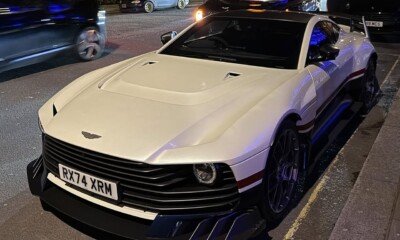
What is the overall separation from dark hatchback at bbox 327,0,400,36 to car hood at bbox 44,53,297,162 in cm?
781

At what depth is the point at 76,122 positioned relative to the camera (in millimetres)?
A: 3016

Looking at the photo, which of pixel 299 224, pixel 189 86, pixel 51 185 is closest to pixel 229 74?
pixel 189 86

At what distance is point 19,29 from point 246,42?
4.40 m

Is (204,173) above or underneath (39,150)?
above

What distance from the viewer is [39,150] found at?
15.1 feet

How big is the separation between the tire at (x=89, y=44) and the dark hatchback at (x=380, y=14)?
5968 millimetres

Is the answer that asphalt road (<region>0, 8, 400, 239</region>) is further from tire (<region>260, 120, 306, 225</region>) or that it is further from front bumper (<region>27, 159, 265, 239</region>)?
front bumper (<region>27, 159, 265, 239</region>)

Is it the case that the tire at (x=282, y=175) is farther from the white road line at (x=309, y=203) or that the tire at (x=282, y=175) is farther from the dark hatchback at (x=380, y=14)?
the dark hatchback at (x=380, y=14)

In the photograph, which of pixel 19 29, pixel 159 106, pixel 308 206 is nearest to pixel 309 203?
pixel 308 206

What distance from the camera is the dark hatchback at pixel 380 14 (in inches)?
410

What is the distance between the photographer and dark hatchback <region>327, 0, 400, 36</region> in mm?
10406

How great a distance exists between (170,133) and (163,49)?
1.89 metres

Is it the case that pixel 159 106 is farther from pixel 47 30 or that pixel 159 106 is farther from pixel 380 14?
pixel 380 14

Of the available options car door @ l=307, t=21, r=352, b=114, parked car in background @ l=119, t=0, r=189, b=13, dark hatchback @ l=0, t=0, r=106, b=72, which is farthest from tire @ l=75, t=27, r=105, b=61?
parked car in background @ l=119, t=0, r=189, b=13
